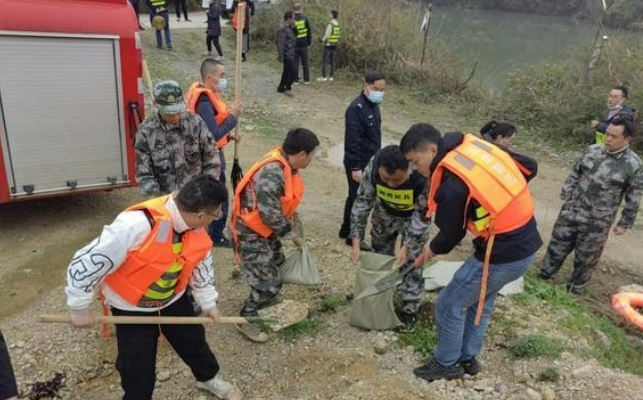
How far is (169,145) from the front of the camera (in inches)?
163

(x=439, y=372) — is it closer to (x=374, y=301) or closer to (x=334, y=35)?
(x=374, y=301)

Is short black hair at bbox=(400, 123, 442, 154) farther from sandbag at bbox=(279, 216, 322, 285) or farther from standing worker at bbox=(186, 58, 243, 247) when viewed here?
standing worker at bbox=(186, 58, 243, 247)

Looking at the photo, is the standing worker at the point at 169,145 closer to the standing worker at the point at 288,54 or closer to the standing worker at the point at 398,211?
the standing worker at the point at 398,211

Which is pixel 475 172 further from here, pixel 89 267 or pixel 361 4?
pixel 361 4

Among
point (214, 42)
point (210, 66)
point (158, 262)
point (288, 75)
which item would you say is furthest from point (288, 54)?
point (158, 262)

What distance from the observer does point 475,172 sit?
284 cm

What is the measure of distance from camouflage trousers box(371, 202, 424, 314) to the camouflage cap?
172 centimetres

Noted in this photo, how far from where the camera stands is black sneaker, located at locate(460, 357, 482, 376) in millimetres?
3602

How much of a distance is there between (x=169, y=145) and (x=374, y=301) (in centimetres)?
198

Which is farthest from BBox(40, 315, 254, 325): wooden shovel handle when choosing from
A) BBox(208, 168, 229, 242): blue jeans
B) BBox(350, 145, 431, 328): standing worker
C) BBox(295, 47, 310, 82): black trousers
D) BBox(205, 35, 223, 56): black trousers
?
BBox(205, 35, 223, 56): black trousers

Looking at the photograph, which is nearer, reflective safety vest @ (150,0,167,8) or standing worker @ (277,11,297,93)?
standing worker @ (277,11,297,93)

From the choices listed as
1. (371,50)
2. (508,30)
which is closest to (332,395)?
(371,50)

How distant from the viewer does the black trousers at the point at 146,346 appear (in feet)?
9.41

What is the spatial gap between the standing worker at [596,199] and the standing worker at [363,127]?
6.64 feet
